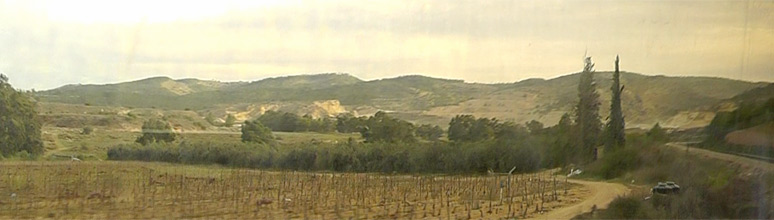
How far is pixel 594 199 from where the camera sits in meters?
5.54

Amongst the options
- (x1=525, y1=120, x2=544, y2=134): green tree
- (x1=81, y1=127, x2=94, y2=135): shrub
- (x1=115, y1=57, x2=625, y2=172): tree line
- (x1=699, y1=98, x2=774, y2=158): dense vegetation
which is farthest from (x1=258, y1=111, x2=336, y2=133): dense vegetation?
(x1=699, y1=98, x2=774, y2=158): dense vegetation

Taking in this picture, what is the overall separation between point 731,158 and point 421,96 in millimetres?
2334

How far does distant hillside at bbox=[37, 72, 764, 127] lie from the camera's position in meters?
4.89

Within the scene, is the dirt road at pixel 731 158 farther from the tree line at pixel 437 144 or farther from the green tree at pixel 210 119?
the green tree at pixel 210 119

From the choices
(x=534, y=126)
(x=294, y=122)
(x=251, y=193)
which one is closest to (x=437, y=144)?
(x=534, y=126)

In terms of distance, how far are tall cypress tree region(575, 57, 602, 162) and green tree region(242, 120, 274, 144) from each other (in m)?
2.13

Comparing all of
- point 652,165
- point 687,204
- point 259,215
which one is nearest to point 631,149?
point 652,165

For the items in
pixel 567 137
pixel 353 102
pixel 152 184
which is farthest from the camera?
pixel 567 137

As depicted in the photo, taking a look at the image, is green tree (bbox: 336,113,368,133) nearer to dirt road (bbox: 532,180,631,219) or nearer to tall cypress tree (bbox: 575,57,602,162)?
dirt road (bbox: 532,180,631,219)

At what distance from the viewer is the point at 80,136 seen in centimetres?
492

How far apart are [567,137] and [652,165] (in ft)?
2.08

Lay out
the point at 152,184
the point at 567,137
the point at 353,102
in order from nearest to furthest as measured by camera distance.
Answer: the point at 152,184, the point at 353,102, the point at 567,137

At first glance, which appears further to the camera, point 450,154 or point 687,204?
point 687,204

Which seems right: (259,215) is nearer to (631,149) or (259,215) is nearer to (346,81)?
(346,81)
